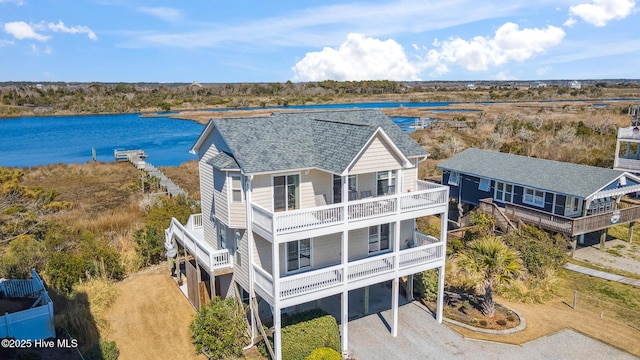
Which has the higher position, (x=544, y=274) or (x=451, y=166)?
(x=451, y=166)

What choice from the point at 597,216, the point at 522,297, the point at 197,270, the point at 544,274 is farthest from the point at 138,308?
the point at 597,216

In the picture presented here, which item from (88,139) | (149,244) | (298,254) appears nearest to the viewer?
(298,254)

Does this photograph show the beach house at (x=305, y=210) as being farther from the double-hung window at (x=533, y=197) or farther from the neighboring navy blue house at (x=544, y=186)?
the double-hung window at (x=533, y=197)

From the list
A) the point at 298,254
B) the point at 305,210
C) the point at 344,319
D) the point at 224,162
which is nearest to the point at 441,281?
Answer: the point at 344,319

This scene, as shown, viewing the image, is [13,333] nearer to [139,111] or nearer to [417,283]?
[417,283]

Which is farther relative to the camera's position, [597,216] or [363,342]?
[597,216]

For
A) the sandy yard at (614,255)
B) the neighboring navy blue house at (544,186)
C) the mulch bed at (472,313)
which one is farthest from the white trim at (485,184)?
the mulch bed at (472,313)

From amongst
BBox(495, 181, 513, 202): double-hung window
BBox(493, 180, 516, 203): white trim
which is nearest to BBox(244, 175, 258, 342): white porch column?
BBox(493, 180, 516, 203): white trim

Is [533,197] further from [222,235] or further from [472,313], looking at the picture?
[222,235]

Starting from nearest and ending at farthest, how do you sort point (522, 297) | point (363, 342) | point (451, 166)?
point (363, 342), point (522, 297), point (451, 166)
